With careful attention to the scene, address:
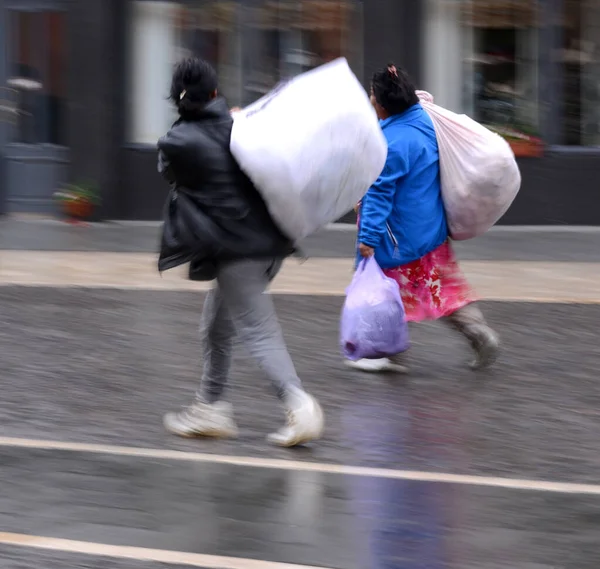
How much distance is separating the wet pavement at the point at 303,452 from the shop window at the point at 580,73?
5.70 metres

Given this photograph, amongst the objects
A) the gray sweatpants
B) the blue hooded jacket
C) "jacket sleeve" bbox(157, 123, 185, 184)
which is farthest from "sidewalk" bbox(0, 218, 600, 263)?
"jacket sleeve" bbox(157, 123, 185, 184)

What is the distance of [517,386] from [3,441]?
276 centimetres

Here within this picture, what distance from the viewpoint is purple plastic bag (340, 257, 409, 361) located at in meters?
7.56

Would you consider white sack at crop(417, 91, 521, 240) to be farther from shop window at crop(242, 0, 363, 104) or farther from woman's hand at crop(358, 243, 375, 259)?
shop window at crop(242, 0, 363, 104)

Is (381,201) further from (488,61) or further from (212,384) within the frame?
(488,61)

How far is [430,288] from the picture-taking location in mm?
7812

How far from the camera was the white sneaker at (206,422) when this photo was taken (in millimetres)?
6277

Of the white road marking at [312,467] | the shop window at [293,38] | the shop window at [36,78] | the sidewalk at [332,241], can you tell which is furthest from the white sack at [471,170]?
the shop window at [36,78]

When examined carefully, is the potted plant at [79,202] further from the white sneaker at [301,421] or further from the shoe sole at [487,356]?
the white sneaker at [301,421]

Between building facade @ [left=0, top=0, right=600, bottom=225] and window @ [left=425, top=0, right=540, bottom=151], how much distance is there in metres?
0.01

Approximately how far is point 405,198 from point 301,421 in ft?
6.85

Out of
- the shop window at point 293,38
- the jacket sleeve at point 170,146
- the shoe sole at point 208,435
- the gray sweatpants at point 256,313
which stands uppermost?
the shop window at point 293,38

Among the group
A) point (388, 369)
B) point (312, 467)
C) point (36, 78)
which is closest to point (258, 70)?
point (36, 78)

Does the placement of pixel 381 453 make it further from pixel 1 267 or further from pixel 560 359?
pixel 1 267
